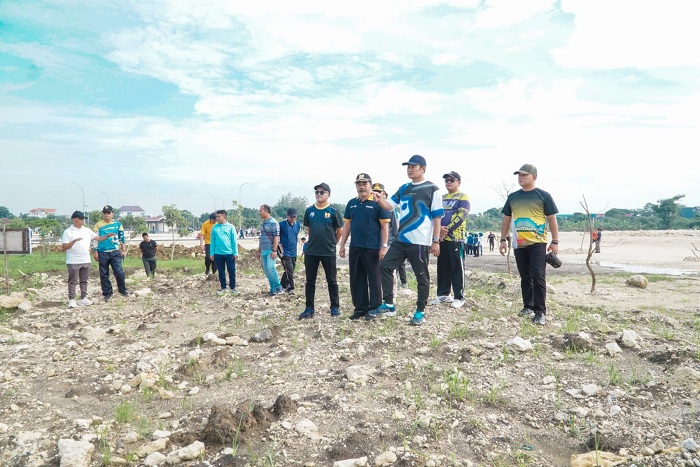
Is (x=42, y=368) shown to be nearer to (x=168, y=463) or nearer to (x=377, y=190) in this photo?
(x=168, y=463)

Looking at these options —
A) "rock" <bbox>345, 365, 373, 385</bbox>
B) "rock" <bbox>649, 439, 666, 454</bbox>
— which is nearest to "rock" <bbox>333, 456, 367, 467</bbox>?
"rock" <bbox>345, 365, 373, 385</bbox>

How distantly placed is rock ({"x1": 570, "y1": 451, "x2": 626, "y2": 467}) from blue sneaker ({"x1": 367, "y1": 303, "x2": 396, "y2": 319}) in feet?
11.6

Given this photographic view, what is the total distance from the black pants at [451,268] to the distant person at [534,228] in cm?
85

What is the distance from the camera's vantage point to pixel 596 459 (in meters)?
2.67

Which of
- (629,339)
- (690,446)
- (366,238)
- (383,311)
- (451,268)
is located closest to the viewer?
(690,446)

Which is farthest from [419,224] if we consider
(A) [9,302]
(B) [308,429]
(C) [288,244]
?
(A) [9,302]

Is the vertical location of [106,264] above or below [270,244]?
below

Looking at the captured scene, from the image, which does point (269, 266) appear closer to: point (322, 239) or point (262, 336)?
point (322, 239)

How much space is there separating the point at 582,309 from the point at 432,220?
3530 millimetres

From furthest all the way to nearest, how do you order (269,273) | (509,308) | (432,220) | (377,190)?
(269,273) < (509,308) < (377,190) < (432,220)

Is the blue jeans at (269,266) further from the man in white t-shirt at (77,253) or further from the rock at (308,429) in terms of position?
the rock at (308,429)

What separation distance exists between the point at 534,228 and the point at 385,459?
3.93 meters

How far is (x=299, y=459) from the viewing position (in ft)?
9.16

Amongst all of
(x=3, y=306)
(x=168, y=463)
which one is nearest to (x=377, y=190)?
(x=168, y=463)
